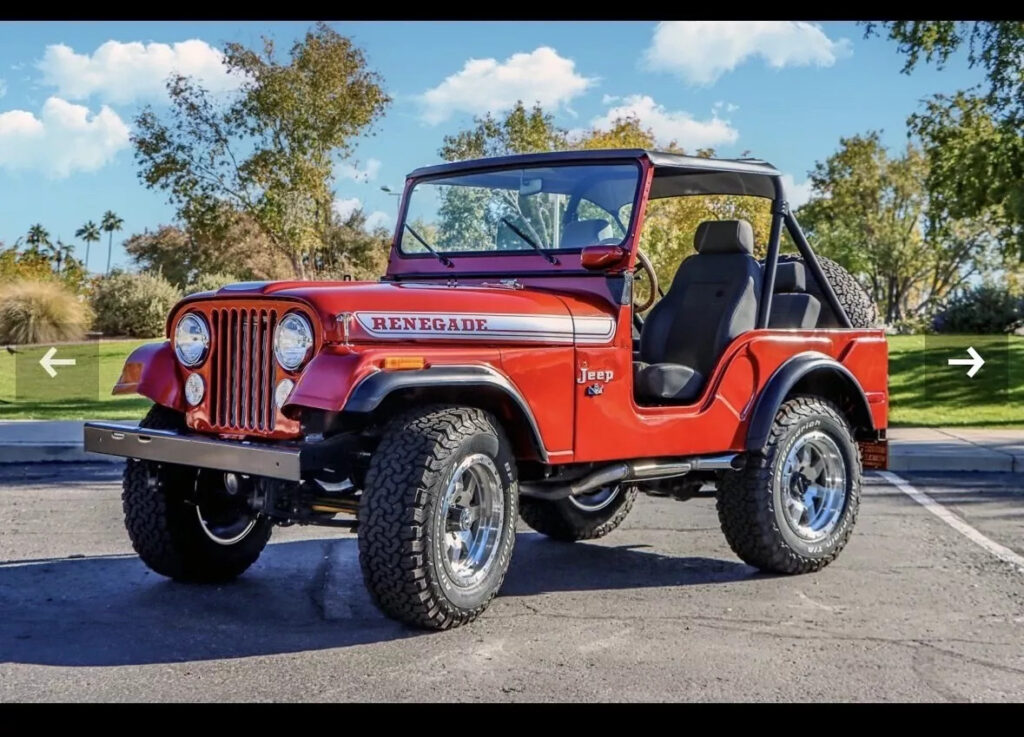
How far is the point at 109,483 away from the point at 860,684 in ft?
23.1

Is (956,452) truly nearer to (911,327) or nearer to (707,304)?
(707,304)

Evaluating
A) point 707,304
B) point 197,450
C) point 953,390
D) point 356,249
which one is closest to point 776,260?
point 707,304

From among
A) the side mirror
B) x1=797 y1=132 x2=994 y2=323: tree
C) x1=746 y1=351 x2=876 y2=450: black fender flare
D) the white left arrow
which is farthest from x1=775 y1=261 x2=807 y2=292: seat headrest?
x1=797 y1=132 x2=994 y2=323: tree

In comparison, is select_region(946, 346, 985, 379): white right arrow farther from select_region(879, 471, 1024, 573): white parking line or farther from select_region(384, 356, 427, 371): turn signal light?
select_region(384, 356, 427, 371): turn signal light

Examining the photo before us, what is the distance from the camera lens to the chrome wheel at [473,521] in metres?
5.26

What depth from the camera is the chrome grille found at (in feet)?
17.3

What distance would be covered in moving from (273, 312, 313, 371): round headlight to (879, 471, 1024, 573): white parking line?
162 inches

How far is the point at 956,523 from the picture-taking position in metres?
8.25

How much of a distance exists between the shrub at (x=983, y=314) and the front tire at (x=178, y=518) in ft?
69.8

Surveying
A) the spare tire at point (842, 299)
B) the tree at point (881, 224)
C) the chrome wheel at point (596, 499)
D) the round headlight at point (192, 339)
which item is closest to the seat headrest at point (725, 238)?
the spare tire at point (842, 299)

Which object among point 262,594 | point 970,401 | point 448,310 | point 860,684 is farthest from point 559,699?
point 970,401

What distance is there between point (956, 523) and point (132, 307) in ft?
78.4

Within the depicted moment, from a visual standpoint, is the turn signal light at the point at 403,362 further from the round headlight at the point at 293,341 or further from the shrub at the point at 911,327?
the shrub at the point at 911,327

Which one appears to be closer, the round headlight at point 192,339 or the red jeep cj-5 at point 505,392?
the red jeep cj-5 at point 505,392
